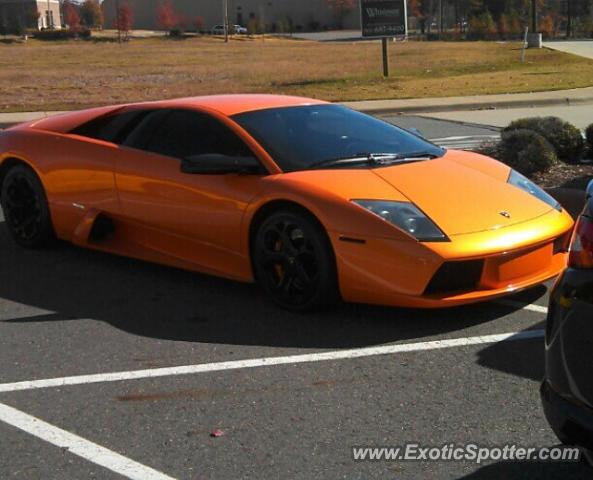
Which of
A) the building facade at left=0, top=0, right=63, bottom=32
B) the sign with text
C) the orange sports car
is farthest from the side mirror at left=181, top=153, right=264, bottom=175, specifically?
the building facade at left=0, top=0, right=63, bottom=32

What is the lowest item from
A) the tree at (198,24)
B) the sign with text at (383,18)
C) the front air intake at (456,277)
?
the front air intake at (456,277)

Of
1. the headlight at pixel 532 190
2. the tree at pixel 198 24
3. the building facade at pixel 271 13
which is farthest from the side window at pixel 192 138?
the building facade at pixel 271 13

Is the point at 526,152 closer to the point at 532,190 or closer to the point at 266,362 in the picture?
the point at 532,190

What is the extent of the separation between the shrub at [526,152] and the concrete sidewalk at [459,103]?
9.08m

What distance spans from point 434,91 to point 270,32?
341 ft

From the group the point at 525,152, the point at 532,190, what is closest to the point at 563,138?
the point at 525,152

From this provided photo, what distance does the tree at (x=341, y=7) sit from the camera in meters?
128

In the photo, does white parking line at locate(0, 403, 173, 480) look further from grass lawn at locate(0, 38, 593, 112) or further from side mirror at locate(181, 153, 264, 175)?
grass lawn at locate(0, 38, 593, 112)

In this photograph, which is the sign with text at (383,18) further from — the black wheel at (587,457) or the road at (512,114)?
the black wheel at (587,457)

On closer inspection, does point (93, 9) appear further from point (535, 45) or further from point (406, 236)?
point (406, 236)

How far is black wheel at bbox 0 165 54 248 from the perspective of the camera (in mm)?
6586

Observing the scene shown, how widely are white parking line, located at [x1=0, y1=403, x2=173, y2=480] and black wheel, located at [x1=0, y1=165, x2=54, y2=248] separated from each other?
294 centimetres

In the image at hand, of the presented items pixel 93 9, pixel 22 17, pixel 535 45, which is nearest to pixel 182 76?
pixel 535 45

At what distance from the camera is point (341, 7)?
128 m
